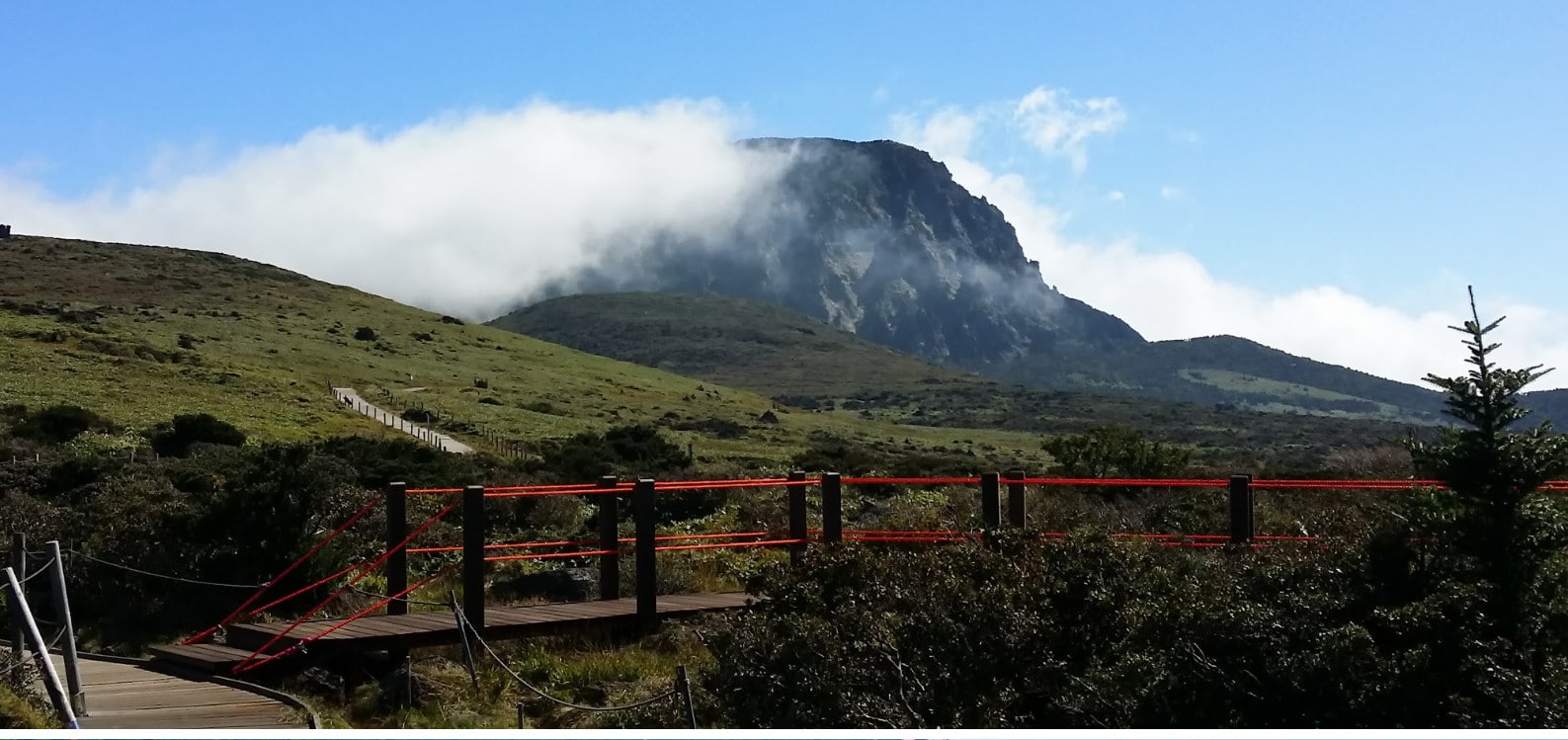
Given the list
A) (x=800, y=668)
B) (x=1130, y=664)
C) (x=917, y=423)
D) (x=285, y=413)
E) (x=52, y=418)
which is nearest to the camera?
(x=1130, y=664)

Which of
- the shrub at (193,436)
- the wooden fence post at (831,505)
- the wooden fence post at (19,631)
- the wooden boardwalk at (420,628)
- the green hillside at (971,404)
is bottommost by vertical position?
the wooden boardwalk at (420,628)

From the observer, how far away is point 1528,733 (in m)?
4.12

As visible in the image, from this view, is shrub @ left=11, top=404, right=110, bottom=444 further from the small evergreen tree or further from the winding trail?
the small evergreen tree

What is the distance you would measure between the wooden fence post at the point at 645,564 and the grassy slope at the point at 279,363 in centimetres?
3253

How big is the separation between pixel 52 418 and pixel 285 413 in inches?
455

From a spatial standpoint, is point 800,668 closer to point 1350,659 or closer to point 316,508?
point 1350,659

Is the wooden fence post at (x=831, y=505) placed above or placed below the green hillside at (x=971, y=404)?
below

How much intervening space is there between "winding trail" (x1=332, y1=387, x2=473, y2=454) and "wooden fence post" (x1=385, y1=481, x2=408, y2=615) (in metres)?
31.5

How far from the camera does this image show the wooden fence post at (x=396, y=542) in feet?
36.2

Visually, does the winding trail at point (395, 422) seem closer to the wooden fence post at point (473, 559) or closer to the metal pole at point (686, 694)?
the wooden fence post at point (473, 559)

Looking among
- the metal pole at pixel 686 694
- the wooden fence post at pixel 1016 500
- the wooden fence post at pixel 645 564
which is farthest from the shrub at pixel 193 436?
the metal pole at pixel 686 694

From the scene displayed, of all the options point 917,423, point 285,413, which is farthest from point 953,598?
point 917,423

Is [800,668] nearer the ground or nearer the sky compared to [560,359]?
nearer the ground

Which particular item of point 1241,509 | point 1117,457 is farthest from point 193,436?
point 1241,509
